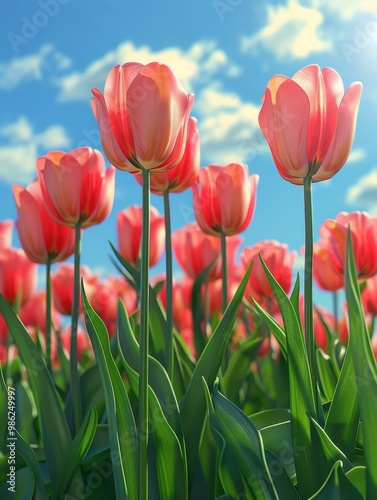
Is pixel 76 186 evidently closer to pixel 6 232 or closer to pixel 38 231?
pixel 38 231

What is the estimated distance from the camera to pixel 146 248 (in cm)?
93

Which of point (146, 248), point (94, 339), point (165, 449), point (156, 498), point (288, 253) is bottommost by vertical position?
point (156, 498)

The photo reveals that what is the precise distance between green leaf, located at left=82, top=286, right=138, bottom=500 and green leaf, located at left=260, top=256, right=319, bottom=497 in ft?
0.86

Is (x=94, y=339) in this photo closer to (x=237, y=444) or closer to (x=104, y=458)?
(x=237, y=444)

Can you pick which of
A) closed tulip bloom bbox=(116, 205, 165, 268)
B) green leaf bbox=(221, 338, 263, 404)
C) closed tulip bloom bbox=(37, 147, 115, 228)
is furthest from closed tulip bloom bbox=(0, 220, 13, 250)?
green leaf bbox=(221, 338, 263, 404)

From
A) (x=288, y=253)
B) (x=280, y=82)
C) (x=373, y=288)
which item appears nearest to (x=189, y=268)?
(x=288, y=253)

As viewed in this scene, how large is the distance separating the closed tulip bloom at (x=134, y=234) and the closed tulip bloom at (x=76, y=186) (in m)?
0.69

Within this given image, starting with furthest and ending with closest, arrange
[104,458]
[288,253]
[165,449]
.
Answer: [288,253] < [104,458] < [165,449]

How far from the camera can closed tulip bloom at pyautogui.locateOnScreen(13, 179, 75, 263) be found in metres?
1.65

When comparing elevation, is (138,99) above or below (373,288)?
Answer: above

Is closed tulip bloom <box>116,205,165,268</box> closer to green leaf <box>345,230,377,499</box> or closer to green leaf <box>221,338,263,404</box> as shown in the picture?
green leaf <box>221,338,263,404</box>

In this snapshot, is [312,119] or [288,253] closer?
[312,119]

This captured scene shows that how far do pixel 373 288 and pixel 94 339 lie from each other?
5.91ft

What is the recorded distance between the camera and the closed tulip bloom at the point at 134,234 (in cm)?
225
